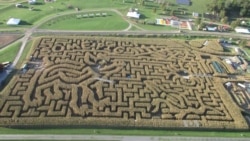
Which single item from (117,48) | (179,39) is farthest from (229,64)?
(117,48)

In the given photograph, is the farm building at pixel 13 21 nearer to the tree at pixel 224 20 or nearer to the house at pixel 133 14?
the house at pixel 133 14

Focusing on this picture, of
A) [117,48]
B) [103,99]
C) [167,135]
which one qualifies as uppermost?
[117,48]

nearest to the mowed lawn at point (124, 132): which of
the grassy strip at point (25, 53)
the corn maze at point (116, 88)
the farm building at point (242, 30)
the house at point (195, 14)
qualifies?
the corn maze at point (116, 88)

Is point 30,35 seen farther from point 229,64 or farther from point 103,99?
point 229,64

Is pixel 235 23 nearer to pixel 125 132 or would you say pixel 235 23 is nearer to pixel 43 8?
pixel 125 132

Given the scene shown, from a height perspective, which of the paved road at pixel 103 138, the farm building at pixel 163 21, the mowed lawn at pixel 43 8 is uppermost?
the mowed lawn at pixel 43 8

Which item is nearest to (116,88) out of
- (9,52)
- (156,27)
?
(9,52)

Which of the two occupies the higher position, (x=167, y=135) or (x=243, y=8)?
(x=243, y=8)
